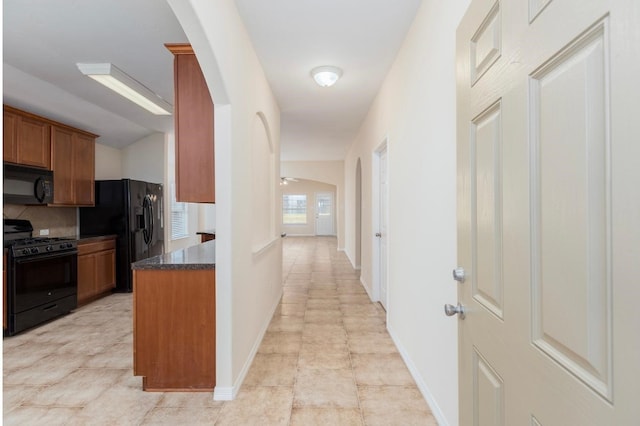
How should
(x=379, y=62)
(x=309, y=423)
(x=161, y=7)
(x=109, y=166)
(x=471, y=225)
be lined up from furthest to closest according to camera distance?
(x=109, y=166) → (x=379, y=62) → (x=161, y=7) → (x=309, y=423) → (x=471, y=225)

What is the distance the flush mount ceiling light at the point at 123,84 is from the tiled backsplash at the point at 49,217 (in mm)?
1851

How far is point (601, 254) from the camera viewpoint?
58 cm

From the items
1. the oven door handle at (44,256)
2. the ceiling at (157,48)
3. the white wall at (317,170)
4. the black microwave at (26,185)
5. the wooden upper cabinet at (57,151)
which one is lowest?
the oven door handle at (44,256)

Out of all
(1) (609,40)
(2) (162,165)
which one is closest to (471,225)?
(1) (609,40)

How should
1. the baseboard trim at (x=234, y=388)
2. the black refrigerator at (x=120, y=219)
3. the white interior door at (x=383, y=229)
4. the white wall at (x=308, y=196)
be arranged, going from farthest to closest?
the white wall at (x=308, y=196)
the black refrigerator at (x=120, y=219)
the white interior door at (x=383, y=229)
the baseboard trim at (x=234, y=388)

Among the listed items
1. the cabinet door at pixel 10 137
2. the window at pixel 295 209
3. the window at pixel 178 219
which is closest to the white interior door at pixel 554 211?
the cabinet door at pixel 10 137

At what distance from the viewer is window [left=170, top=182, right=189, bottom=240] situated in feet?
21.5

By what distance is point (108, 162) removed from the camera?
17.6ft

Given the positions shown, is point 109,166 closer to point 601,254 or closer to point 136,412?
point 136,412

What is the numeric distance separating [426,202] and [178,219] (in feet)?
19.7

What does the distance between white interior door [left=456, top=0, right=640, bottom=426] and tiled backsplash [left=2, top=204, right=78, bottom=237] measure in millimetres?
4803

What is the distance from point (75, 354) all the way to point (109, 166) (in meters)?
3.51

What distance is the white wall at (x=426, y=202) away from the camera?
1758mm

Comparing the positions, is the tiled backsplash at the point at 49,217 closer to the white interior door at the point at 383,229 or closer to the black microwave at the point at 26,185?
the black microwave at the point at 26,185
